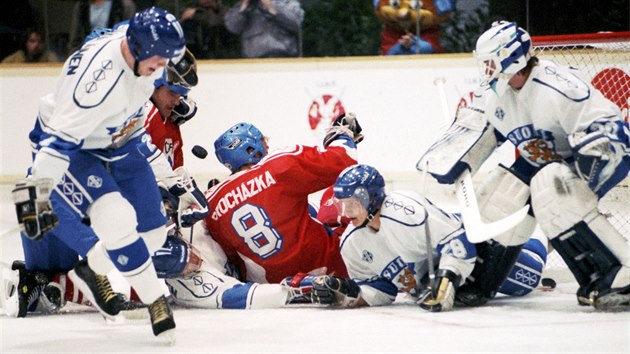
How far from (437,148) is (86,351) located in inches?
64.8

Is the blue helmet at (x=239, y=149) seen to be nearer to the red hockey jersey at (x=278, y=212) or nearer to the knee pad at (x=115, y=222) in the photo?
the red hockey jersey at (x=278, y=212)

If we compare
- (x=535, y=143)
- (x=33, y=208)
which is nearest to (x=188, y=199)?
(x=33, y=208)

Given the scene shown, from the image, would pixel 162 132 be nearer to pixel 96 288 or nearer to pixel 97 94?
pixel 96 288

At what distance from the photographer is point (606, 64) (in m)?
5.71

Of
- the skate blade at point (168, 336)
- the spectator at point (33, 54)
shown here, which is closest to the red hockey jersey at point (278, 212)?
the skate blade at point (168, 336)

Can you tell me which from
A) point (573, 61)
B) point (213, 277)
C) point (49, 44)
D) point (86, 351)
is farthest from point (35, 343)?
point (49, 44)

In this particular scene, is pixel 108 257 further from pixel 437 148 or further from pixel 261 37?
pixel 261 37

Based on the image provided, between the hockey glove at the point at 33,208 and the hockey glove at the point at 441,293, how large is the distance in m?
1.45

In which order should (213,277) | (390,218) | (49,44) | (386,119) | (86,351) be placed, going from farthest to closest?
(49,44), (386,119), (213,277), (390,218), (86,351)

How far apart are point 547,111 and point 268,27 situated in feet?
13.7

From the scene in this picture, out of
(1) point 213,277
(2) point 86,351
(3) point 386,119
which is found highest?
(2) point 86,351

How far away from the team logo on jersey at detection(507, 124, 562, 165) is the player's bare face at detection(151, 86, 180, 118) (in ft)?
4.82

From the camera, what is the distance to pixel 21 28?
27.5 ft

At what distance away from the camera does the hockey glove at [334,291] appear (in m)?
4.39
